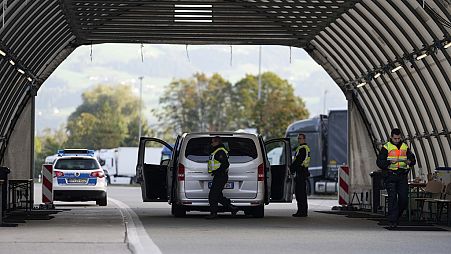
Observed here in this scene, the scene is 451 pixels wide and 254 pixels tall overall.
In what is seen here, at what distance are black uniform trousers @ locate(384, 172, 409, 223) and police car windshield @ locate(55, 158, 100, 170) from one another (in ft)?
43.9

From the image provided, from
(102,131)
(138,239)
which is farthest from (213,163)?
(102,131)

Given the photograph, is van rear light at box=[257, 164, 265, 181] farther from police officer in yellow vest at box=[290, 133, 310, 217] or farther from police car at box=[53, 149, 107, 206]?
police car at box=[53, 149, 107, 206]

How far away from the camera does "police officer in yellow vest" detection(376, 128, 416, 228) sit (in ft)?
67.9

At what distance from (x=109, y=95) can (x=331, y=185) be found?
4707 inches

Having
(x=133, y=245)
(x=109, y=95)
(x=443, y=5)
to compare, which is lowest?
(x=133, y=245)

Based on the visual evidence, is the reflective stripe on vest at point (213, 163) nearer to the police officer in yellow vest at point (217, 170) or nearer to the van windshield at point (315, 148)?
the police officer in yellow vest at point (217, 170)

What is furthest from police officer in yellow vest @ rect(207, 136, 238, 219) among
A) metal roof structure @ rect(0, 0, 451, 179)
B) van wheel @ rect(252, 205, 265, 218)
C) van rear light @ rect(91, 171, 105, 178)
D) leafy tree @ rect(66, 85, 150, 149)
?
leafy tree @ rect(66, 85, 150, 149)

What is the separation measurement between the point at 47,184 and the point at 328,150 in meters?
19.1

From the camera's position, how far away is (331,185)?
47188 millimetres

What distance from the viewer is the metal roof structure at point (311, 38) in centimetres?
2395

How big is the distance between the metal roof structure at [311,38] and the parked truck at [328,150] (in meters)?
16.3

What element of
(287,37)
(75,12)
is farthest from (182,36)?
(75,12)

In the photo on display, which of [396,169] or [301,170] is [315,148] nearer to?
[301,170]

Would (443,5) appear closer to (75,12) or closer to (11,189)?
(75,12)
